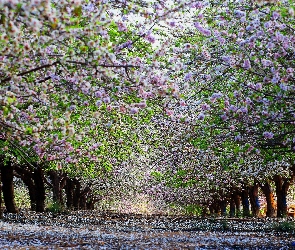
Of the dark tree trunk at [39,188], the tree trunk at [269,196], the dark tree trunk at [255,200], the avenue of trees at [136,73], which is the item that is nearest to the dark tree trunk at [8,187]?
the dark tree trunk at [39,188]

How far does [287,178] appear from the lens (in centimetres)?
4075

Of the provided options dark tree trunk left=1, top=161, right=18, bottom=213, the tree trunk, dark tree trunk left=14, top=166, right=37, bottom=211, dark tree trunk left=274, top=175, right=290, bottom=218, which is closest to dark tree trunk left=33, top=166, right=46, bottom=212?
dark tree trunk left=14, top=166, right=37, bottom=211

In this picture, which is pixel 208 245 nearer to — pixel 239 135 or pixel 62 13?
pixel 239 135

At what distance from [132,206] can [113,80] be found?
117 metres

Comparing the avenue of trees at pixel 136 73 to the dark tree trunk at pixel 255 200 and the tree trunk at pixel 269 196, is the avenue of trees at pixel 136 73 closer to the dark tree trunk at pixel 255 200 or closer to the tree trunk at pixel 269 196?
the tree trunk at pixel 269 196

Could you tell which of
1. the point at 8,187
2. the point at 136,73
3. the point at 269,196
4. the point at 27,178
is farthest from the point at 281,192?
the point at 136,73

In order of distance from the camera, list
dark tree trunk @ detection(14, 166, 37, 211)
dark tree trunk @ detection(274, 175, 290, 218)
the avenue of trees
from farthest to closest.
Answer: dark tree trunk @ detection(274, 175, 290, 218) < dark tree trunk @ detection(14, 166, 37, 211) < the avenue of trees

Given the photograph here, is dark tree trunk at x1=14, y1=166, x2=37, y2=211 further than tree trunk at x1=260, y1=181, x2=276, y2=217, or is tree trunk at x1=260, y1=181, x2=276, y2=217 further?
tree trunk at x1=260, y1=181, x2=276, y2=217

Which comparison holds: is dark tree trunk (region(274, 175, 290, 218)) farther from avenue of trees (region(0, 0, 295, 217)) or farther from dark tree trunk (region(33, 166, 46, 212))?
dark tree trunk (region(33, 166, 46, 212))

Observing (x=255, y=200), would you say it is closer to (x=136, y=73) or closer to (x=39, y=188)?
(x=39, y=188)

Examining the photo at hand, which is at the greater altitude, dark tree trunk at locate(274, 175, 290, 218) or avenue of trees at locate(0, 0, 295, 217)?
avenue of trees at locate(0, 0, 295, 217)

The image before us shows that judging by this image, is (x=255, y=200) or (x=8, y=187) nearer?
(x=8, y=187)

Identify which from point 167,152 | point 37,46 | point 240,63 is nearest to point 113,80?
point 37,46

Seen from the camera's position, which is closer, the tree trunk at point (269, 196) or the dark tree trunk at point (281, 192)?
the dark tree trunk at point (281, 192)
